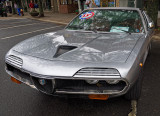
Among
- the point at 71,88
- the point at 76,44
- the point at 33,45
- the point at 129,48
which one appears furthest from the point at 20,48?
the point at 129,48

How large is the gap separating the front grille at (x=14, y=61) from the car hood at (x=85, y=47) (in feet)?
0.43

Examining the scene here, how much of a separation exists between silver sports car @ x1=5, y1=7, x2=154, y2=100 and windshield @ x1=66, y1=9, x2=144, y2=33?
0.24 meters

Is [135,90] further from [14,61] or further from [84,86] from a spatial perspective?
[14,61]

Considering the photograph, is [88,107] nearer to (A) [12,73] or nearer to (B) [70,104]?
(B) [70,104]

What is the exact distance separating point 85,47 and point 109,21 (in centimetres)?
117

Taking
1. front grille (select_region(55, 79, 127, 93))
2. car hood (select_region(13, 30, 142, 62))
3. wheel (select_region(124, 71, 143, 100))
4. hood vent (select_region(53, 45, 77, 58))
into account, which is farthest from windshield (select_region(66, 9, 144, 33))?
front grille (select_region(55, 79, 127, 93))

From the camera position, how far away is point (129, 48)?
92.4 inches

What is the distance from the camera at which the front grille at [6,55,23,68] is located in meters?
2.30

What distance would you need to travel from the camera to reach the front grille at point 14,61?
2.30 m

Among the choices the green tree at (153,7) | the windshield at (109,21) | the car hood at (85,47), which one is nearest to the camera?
the car hood at (85,47)

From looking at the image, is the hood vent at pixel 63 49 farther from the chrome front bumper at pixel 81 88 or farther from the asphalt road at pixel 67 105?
the asphalt road at pixel 67 105

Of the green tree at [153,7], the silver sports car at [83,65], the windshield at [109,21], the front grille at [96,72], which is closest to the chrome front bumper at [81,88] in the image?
the silver sports car at [83,65]

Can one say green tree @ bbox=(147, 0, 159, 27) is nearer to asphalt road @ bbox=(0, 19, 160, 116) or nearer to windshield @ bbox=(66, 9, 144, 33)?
windshield @ bbox=(66, 9, 144, 33)

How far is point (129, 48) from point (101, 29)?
41.6 inches
